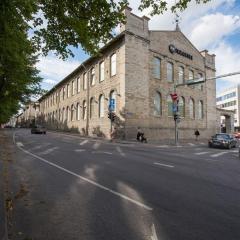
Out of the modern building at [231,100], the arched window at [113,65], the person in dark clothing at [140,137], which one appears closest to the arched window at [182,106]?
the arched window at [113,65]

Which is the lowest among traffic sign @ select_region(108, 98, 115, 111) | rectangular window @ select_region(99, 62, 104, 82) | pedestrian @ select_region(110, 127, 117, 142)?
pedestrian @ select_region(110, 127, 117, 142)

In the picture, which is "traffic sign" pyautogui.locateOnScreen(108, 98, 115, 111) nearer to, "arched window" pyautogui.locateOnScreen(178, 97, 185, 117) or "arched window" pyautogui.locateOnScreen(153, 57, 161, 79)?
"arched window" pyautogui.locateOnScreen(153, 57, 161, 79)

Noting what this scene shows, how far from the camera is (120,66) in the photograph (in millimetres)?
36719

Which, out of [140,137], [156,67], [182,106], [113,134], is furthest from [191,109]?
[113,134]

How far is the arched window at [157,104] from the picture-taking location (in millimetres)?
39763

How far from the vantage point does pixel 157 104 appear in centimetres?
4034

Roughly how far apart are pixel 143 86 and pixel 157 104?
3917mm

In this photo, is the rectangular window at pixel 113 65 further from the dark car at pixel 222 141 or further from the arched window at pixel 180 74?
the dark car at pixel 222 141

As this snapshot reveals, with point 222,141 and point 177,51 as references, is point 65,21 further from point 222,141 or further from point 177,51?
point 177,51

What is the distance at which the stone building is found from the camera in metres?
36.2

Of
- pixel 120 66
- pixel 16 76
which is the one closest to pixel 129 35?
pixel 120 66

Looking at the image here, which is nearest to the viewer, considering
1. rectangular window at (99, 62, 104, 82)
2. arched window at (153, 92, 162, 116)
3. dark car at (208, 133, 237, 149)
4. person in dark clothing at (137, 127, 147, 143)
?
dark car at (208, 133, 237, 149)

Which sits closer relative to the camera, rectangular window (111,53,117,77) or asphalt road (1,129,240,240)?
asphalt road (1,129,240,240)

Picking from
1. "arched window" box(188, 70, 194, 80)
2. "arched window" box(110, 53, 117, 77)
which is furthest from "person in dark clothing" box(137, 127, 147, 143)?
"arched window" box(188, 70, 194, 80)
